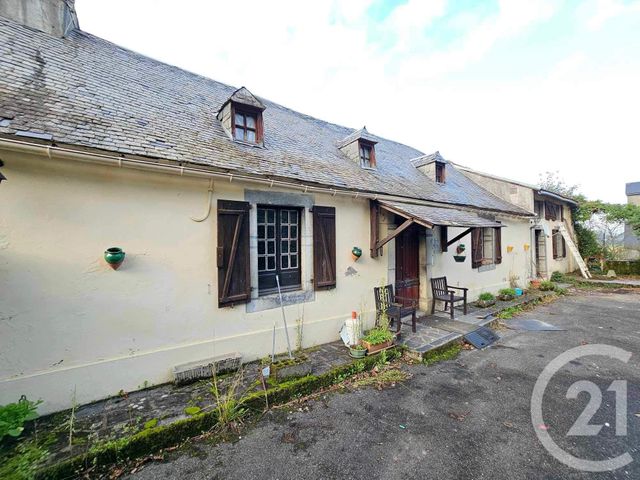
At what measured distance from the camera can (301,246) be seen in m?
5.74

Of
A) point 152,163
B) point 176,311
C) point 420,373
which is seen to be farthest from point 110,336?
point 420,373

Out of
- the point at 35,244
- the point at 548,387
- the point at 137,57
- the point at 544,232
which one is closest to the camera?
the point at 35,244

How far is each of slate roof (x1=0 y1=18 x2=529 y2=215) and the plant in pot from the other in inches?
176

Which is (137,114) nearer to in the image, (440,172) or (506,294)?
(440,172)

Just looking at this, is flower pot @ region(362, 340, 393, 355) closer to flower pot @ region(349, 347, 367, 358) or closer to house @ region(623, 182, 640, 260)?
flower pot @ region(349, 347, 367, 358)

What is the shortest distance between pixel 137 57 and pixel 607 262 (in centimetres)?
2276

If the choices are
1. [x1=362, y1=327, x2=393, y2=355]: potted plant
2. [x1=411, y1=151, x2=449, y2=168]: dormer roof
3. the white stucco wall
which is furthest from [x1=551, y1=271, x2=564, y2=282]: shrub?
the white stucco wall

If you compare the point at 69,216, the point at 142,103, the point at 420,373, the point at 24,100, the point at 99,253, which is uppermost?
the point at 142,103

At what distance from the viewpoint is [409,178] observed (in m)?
9.41

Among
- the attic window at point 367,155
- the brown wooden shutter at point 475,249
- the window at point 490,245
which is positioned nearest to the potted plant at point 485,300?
the brown wooden shutter at point 475,249

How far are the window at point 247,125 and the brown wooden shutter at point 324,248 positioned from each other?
2.28 meters

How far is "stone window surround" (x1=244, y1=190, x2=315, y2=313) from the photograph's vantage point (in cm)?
505

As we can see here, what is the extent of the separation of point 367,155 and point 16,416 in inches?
345

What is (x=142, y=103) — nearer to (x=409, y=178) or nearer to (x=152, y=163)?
(x=152, y=163)
